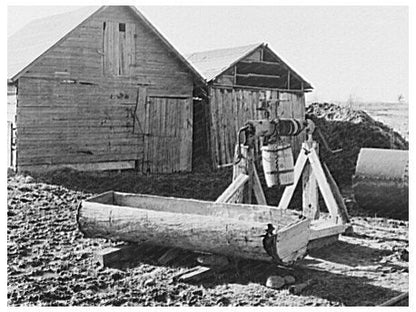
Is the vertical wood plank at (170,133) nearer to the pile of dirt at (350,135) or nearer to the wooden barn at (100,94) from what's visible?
the wooden barn at (100,94)

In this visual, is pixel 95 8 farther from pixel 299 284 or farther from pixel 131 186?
pixel 299 284

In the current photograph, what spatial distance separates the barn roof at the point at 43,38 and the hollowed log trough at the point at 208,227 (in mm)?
7212

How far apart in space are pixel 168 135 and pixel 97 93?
243 centimetres

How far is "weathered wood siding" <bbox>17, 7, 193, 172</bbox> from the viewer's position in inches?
603

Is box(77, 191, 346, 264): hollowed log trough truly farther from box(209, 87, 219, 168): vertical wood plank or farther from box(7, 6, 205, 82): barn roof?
box(209, 87, 219, 168): vertical wood plank

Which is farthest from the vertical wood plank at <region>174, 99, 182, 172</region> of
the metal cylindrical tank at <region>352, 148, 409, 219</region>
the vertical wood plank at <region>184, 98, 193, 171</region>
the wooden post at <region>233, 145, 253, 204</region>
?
the wooden post at <region>233, 145, 253, 204</region>

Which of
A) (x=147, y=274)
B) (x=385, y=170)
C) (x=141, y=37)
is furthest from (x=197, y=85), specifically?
(x=147, y=274)

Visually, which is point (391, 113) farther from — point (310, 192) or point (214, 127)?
point (310, 192)

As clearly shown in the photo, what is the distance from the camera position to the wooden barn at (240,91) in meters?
18.5

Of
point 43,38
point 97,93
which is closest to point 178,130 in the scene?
point 97,93

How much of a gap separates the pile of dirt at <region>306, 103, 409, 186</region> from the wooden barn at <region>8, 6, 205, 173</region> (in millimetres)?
4934

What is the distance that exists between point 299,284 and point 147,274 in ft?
6.04

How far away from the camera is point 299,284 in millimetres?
6977

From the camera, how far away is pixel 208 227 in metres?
7.15
